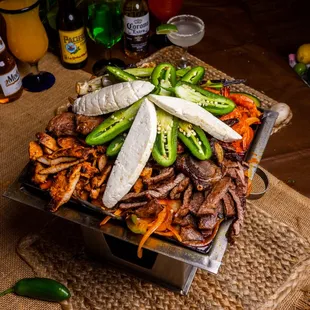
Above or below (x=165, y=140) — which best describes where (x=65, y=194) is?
below

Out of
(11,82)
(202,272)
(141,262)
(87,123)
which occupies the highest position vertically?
(87,123)

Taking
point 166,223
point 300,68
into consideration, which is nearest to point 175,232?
point 166,223

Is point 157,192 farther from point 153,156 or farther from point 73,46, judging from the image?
point 73,46

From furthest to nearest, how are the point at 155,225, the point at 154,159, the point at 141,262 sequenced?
the point at 141,262, the point at 154,159, the point at 155,225

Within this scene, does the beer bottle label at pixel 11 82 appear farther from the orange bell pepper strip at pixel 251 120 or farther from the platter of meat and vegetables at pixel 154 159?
the orange bell pepper strip at pixel 251 120

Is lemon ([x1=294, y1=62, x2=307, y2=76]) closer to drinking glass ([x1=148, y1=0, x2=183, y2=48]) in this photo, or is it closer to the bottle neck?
drinking glass ([x1=148, y1=0, x2=183, y2=48])

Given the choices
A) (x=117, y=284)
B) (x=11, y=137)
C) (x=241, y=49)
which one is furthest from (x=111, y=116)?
(x=241, y=49)

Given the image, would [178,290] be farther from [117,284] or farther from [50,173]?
[50,173]
